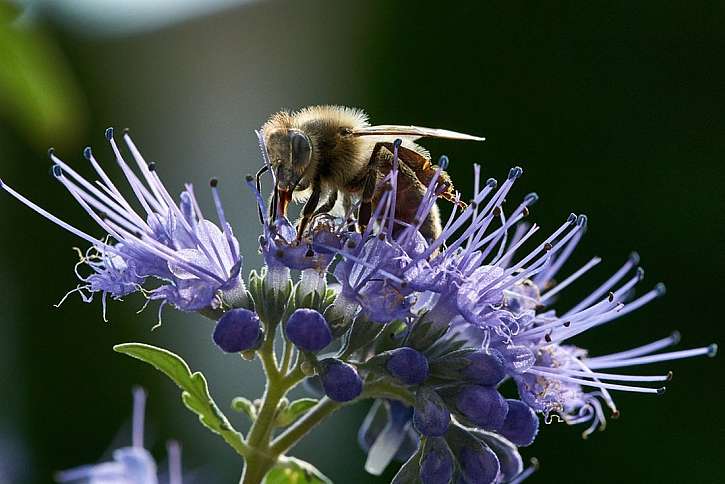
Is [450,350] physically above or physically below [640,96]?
above

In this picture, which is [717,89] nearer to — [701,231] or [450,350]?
[701,231]

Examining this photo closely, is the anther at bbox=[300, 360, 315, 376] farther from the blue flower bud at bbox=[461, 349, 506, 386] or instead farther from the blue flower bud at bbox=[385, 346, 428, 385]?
the blue flower bud at bbox=[461, 349, 506, 386]

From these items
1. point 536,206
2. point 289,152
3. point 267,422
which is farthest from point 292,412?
point 536,206

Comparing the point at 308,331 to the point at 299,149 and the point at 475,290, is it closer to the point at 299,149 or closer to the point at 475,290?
the point at 475,290

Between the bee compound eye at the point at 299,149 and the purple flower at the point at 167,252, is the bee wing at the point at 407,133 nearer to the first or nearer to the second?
the bee compound eye at the point at 299,149

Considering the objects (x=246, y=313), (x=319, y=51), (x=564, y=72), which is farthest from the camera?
(x=319, y=51)

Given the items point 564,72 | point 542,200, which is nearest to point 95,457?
point 542,200
